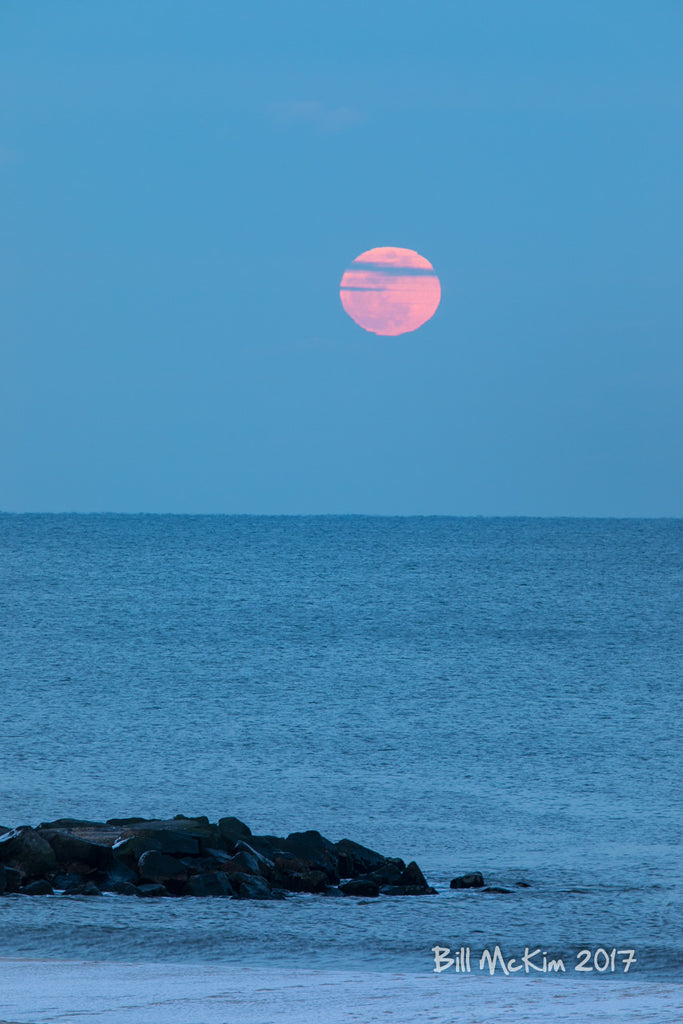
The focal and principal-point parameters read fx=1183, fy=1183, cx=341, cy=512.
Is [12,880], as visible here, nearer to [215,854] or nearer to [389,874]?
[215,854]

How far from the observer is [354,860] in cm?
1720

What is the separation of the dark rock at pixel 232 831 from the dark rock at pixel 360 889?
2192 mm

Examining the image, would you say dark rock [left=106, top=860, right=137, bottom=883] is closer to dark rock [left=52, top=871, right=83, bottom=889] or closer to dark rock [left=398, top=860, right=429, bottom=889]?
dark rock [left=52, top=871, right=83, bottom=889]

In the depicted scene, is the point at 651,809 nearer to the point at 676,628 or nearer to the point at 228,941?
the point at 228,941

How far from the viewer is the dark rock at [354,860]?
16969 mm

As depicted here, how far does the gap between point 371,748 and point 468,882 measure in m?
15.2

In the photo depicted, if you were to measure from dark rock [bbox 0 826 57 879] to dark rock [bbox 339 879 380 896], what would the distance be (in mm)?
3920

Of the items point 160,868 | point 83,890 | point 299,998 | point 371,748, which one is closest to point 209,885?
point 160,868

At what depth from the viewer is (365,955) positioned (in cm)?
1280

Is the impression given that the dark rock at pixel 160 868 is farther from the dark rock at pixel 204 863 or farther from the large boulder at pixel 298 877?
the large boulder at pixel 298 877

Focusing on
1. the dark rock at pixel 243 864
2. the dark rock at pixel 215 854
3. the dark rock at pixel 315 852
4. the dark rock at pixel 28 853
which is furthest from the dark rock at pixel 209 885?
the dark rock at pixel 28 853

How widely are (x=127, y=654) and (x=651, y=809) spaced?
35430 millimetres
